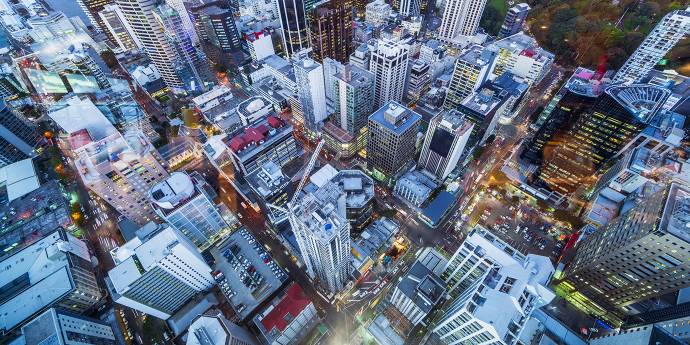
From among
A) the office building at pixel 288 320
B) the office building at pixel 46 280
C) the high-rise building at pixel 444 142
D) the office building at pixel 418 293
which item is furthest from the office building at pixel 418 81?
the office building at pixel 46 280

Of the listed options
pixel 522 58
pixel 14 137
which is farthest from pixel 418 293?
pixel 14 137

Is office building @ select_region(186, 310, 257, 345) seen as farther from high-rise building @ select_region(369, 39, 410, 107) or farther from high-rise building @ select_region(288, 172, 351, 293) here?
high-rise building @ select_region(369, 39, 410, 107)

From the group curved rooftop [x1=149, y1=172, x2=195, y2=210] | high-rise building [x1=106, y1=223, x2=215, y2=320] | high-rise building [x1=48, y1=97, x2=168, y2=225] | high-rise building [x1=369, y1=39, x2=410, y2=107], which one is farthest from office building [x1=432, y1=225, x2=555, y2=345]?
high-rise building [x1=48, y1=97, x2=168, y2=225]

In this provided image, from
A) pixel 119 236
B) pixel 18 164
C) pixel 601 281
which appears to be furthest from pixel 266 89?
pixel 601 281

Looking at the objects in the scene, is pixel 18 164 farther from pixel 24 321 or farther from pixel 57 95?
pixel 24 321

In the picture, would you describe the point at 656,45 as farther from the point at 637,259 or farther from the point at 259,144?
the point at 259,144
